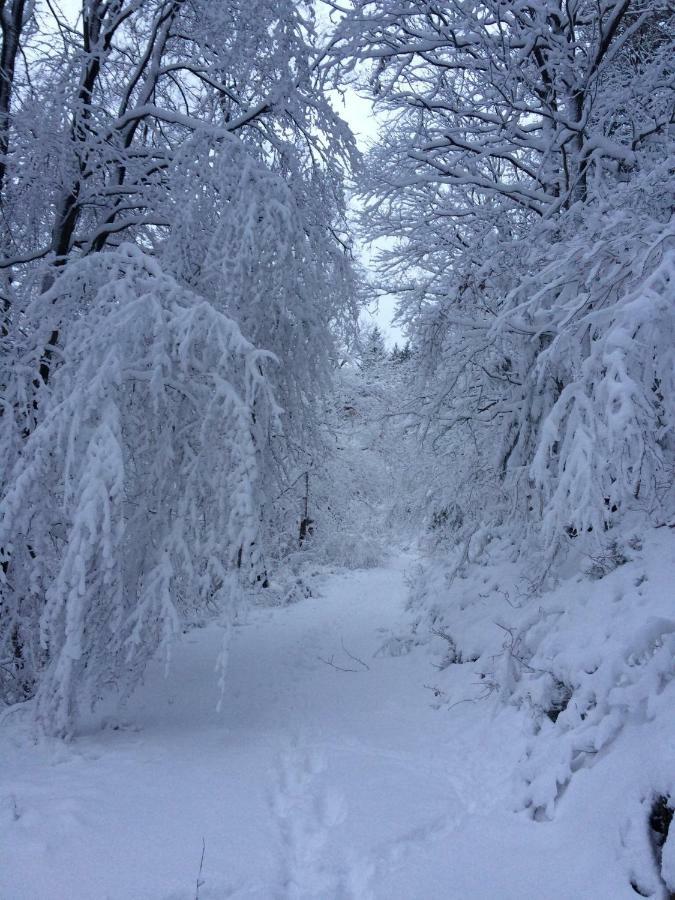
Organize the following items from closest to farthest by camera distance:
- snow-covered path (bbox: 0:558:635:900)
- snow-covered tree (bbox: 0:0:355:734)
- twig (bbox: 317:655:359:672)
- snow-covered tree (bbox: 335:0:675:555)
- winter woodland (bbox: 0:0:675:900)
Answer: snow-covered path (bbox: 0:558:635:900)
winter woodland (bbox: 0:0:675:900)
snow-covered tree (bbox: 0:0:355:734)
snow-covered tree (bbox: 335:0:675:555)
twig (bbox: 317:655:359:672)

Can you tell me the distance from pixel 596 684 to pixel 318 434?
3.57m

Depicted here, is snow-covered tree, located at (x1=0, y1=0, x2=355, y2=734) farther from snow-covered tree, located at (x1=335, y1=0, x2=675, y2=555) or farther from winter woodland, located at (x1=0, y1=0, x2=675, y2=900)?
snow-covered tree, located at (x1=335, y1=0, x2=675, y2=555)

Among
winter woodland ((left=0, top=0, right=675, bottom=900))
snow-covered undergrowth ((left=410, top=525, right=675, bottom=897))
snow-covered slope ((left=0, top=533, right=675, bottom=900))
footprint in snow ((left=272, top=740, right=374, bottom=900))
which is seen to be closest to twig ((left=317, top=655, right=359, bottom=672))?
winter woodland ((left=0, top=0, right=675, bottom=900))

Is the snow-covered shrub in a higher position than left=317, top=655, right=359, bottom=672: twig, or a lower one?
higher

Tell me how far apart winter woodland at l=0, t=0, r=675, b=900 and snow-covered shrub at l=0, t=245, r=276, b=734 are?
31mm

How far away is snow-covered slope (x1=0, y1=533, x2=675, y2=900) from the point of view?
2641 mm

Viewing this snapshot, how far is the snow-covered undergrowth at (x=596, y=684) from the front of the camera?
2688 millimetres

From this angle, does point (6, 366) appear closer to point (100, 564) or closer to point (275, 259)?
point (100, 564)

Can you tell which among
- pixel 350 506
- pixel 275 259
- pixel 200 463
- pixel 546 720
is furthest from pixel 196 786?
pixel 350 506

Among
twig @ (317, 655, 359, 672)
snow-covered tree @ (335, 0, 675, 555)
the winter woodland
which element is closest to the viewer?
the winter woodland

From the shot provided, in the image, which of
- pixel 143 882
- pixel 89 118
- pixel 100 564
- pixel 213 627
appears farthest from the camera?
pixel 213 627

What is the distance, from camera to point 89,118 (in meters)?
5.48

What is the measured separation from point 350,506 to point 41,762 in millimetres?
15027

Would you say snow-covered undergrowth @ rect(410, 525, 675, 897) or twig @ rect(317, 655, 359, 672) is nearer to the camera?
snow-covered undergrowth @ rect(410, 525, 675, 897)
